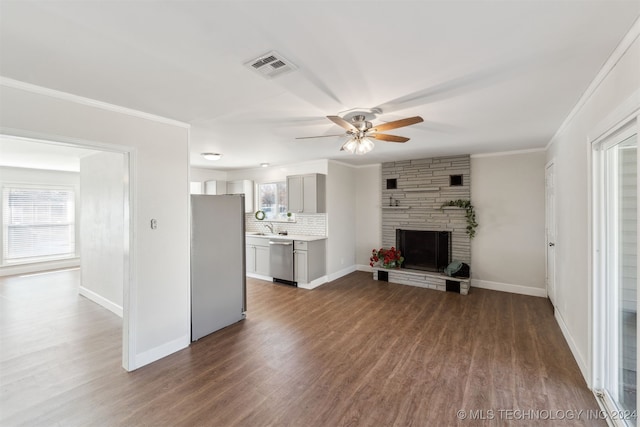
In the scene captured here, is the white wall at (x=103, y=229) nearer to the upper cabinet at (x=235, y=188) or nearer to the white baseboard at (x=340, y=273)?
the upper cabinet at (x=235, y=188)

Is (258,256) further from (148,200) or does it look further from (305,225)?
(148,200)

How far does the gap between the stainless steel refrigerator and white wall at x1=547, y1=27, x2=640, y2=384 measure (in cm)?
373

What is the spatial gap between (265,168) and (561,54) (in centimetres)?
567

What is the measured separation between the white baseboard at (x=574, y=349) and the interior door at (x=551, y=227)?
0.56m

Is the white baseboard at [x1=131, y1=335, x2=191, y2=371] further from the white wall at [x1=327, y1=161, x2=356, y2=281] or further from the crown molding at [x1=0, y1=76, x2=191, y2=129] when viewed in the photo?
the white wall at [x1=327, y1=161, x2=356, y2=281]

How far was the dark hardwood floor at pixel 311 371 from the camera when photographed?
209 cm

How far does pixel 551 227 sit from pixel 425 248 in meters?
2.10

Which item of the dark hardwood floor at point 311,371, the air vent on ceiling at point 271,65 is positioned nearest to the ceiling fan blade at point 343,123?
the air vent on ceiling at point 271,65

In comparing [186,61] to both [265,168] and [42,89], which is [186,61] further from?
[265,168]

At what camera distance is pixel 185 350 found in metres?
3.07

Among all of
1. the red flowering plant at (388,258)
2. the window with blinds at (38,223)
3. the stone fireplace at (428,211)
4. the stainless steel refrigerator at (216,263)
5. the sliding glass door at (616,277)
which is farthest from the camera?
the window with blinds at (38,223)

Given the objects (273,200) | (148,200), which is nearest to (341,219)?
(273,200)

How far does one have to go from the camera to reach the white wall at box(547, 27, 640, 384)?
175 centimetres

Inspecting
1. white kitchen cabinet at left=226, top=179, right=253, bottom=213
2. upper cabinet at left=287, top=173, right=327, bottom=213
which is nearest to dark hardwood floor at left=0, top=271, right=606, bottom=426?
upper cabinet at left=287, top=173, right=327, bottom=213
